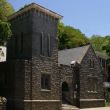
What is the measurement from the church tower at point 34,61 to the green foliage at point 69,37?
126 ft

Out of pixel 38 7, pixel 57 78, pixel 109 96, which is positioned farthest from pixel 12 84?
pixel 109 96

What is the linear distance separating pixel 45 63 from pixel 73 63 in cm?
608

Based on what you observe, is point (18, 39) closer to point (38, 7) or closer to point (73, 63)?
point (38, 7)

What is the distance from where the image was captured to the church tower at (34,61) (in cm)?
3191

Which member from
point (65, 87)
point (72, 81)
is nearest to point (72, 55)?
point (65, 87)

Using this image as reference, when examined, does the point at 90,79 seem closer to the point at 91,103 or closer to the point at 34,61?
the point at 91,103

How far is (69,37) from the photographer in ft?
254

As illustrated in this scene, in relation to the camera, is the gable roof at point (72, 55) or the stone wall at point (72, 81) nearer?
the stone wall at point (72, 81)

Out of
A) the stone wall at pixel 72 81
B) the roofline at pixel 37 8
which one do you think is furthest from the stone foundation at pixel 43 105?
the roofline at pixel 37 8

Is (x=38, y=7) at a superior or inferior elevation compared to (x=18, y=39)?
superior

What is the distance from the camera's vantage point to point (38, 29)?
33.5 metres

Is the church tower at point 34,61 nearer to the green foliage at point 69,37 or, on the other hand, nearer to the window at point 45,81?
the window at point 45,81

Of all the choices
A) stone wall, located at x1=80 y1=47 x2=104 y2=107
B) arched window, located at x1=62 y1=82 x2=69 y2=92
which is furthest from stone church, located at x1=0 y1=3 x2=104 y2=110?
stone wall, located at x1=80 y1=47 x2=104 y2=107

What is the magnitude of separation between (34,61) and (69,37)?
45.1 meters
